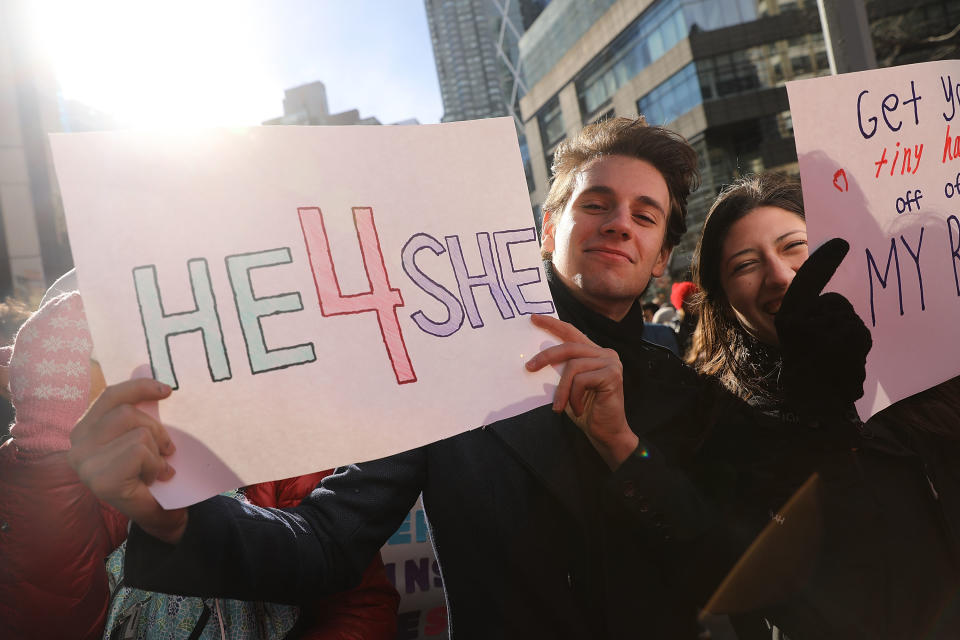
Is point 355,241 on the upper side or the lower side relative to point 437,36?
lower

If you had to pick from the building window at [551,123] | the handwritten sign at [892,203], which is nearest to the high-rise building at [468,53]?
the building window at [551,123]

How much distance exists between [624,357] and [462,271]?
0.69 meters

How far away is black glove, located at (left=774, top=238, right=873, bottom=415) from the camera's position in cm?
132

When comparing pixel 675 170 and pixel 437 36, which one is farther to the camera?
pixel 437 36

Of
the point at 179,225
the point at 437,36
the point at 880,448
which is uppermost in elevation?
the point at 437,36

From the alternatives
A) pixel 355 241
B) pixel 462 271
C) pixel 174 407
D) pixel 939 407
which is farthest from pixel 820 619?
pixel 174 407

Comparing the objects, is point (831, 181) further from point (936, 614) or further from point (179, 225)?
point (179, 225)

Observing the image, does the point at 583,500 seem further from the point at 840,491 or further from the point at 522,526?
the point at 840,491

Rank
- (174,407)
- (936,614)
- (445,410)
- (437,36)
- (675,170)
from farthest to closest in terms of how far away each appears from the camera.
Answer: (437,36) → (675,170) → (936,614) → (445,410) → (174,407)

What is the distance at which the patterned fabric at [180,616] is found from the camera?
119 centimetres

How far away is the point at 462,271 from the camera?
1.10 meters

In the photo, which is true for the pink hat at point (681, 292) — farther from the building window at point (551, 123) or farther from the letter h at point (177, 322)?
the building window at point (551, 123)

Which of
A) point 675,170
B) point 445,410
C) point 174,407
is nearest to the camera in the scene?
point 174,407

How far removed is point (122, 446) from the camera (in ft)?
2.75
